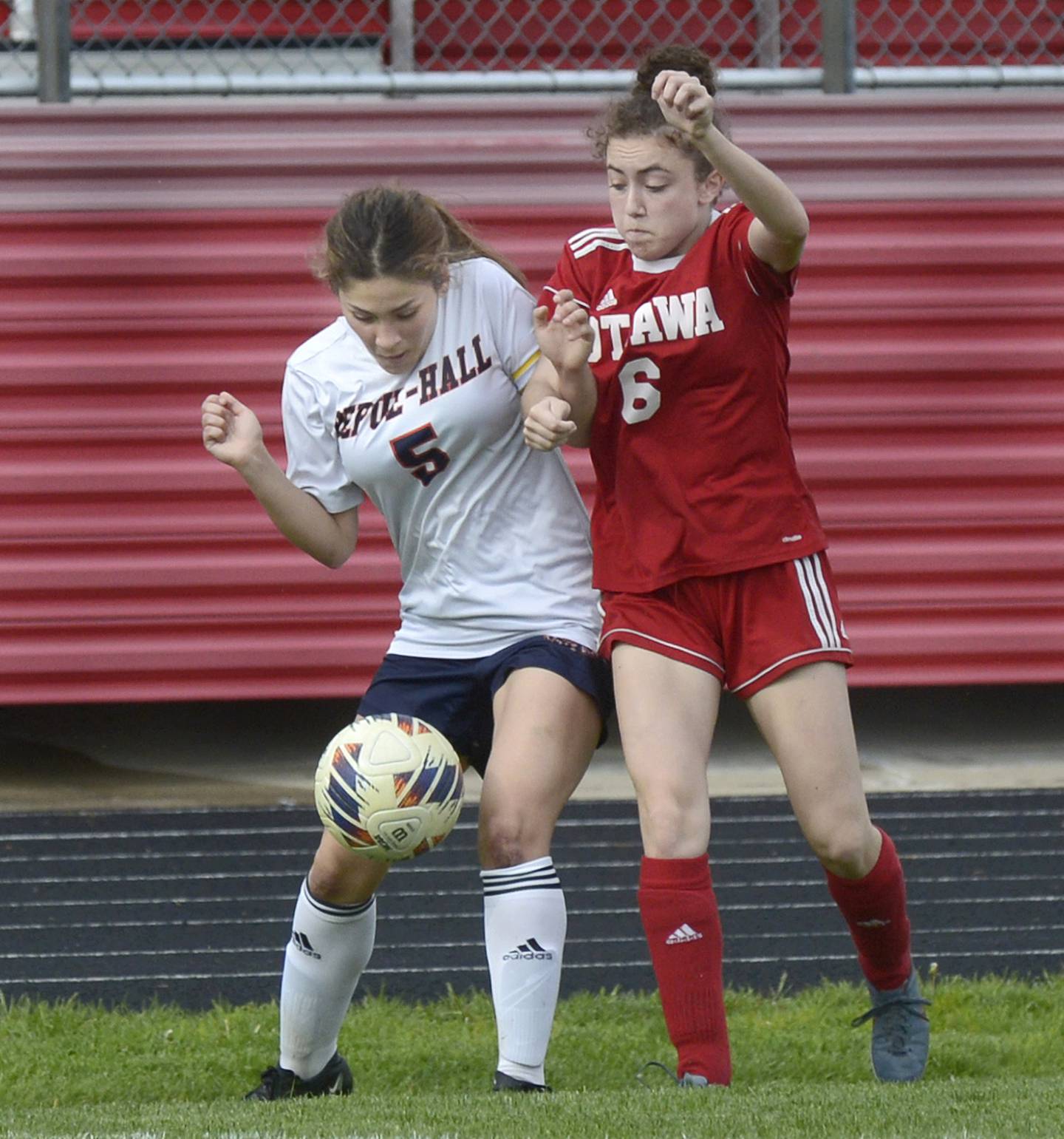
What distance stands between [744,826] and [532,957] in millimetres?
3098

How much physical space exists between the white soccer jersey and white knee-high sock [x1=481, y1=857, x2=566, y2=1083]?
54 centimetres

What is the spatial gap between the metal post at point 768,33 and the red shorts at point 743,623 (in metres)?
4.39

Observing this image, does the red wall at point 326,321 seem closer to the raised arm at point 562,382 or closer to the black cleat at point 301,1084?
the black cleat at point 301,1084

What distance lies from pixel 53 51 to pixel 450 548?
4.26m

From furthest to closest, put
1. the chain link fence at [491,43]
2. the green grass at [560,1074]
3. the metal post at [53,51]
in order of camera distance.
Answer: the chain link fence at [491,43] < the metal post at [53,51] < the green grass at [560,1074]

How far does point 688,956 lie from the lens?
3.72m

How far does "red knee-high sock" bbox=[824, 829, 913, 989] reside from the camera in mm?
3979

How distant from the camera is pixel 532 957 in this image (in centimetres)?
379

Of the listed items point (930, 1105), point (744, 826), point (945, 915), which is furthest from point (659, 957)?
point (744, 826)

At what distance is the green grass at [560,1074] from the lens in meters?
3.41

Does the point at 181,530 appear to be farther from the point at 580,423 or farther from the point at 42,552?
the point at 580,423

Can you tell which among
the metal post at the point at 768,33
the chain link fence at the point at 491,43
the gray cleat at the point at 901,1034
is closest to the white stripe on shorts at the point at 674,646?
the gray cleat at the point at 901,1034

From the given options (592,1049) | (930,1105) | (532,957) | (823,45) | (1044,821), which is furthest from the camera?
(823,45)

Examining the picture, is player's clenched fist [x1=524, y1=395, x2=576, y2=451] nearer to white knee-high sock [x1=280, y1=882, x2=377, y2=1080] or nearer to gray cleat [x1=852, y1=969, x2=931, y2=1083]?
white knee-high sock [x1=280, y1=882, x2=377, y2=1080]
